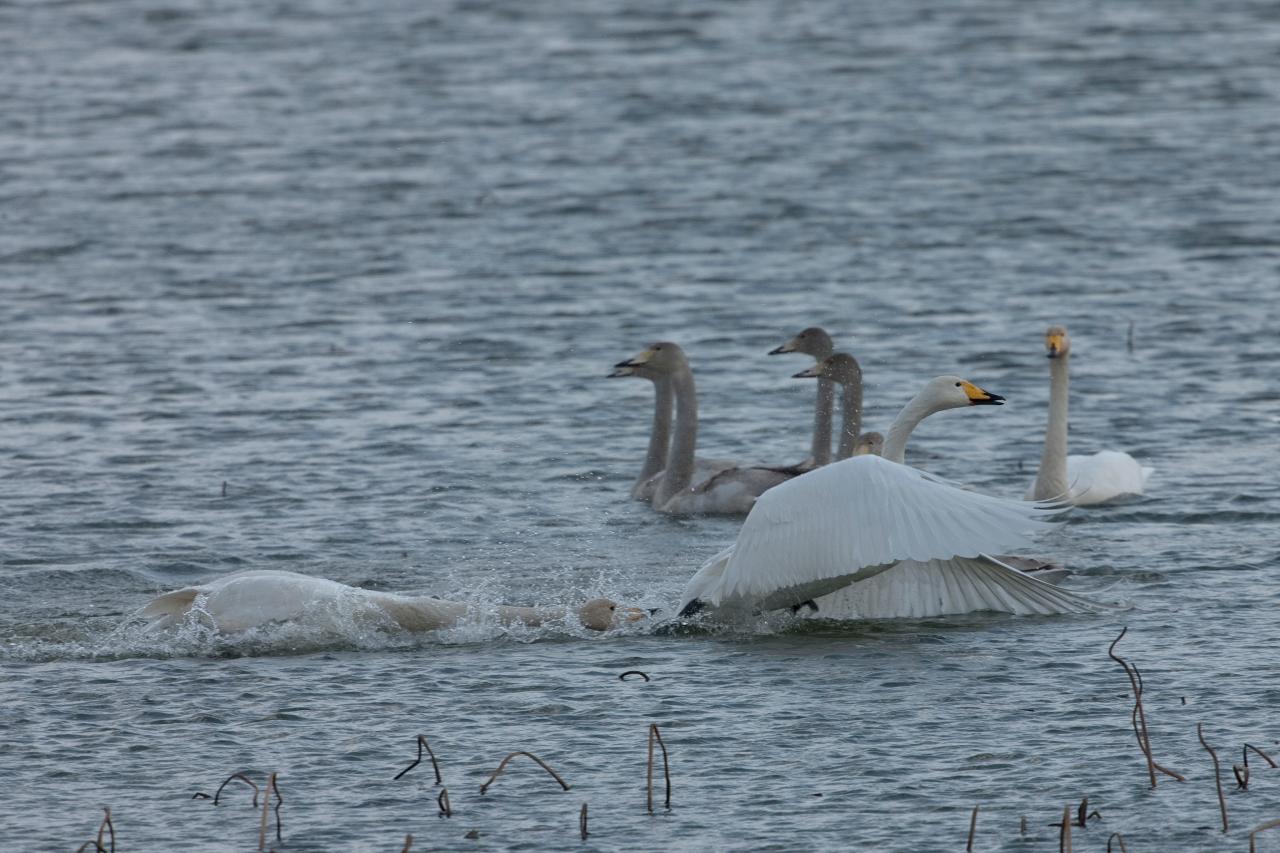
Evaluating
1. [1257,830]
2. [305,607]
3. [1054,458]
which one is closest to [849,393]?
[1054,458]

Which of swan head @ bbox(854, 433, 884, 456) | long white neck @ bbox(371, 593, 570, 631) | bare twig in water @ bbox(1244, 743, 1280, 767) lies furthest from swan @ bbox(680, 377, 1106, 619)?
bare twig in water @ bbox(1244, 743, 1280, 767)

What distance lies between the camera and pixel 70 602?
31.2ft

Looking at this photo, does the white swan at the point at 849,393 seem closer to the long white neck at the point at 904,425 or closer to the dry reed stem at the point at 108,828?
the long white neck at the point at 904,425

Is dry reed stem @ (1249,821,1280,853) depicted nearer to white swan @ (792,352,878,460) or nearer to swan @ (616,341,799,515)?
swan @ (616,341,799,515)

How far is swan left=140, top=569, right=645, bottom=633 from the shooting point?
879 cm

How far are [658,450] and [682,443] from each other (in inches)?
16.8

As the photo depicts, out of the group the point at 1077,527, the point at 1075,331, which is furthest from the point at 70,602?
the point at 1075,331

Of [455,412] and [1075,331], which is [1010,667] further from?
[1075,331]

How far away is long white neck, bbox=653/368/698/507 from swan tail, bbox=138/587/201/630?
3.40 meters

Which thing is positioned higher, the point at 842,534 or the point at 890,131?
the point at 890,131

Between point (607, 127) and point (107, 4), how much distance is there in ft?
39.6

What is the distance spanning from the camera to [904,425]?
9555mm

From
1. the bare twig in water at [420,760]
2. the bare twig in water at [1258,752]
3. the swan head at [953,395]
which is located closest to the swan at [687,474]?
the swan head at [953,395]

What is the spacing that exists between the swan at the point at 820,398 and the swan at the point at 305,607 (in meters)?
2.58
